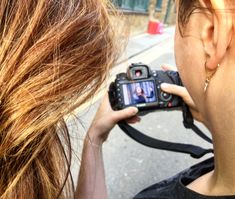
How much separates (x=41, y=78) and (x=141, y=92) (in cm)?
62

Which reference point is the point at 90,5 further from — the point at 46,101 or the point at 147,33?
the point at 147,33

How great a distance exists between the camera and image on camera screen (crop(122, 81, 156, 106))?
1298 mm

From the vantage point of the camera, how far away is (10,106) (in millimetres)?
717

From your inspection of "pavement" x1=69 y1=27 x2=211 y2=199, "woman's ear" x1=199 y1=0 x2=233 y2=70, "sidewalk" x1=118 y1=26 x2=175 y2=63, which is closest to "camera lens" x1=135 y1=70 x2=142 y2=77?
"pavement" x1=69 y1=27 x2=211 y2=199

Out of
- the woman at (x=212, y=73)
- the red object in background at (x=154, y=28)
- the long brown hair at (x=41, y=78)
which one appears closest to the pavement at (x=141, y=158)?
the woman at (x=212, y=73)

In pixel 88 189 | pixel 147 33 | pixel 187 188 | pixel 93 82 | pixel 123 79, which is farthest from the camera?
pixel 147 33

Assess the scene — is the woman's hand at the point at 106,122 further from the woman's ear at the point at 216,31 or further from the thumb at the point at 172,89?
the woman's ear at the point at 216,31

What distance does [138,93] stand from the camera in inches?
51.3

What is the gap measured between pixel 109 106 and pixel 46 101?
60 centimetres

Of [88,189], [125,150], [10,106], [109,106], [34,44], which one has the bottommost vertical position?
[125,150]

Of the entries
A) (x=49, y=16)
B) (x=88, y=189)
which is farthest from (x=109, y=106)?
(x=49, y=16)

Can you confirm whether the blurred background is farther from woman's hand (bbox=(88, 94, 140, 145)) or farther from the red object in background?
the red object in background

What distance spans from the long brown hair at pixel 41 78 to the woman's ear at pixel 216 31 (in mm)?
207

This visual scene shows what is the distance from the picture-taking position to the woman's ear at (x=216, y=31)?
2.43 ft
